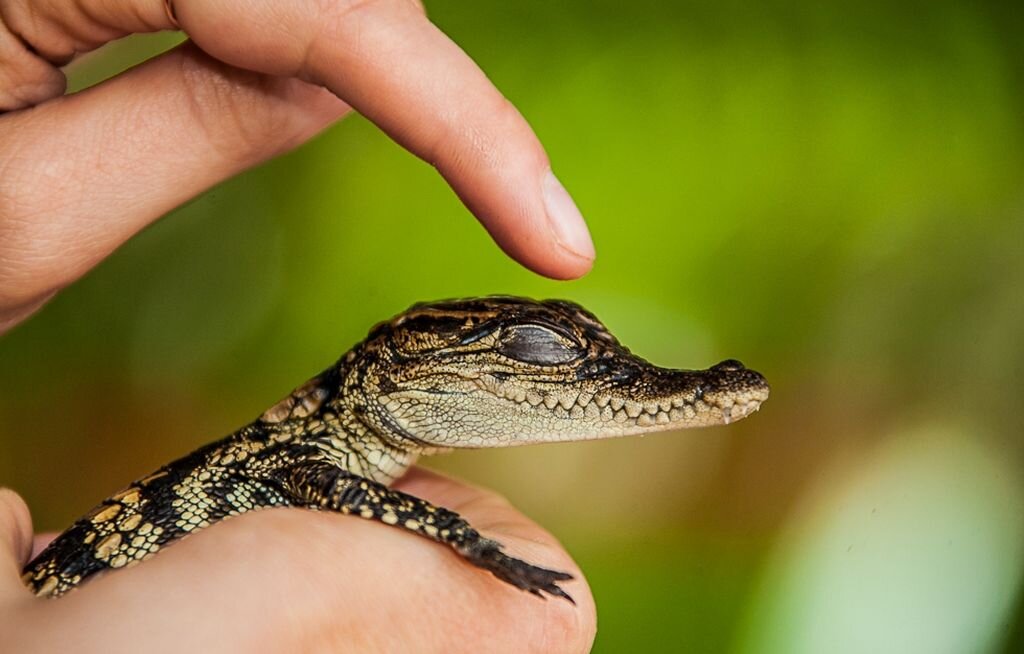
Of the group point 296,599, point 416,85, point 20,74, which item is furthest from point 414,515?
point 20,74

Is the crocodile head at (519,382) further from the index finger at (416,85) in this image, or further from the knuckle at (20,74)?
the knuckle at (20,74)

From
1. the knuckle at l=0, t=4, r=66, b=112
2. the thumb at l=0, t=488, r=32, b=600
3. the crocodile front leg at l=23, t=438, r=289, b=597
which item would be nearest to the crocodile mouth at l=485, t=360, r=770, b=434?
the crocodile front leg at l=23, t=438, r=289, b=597

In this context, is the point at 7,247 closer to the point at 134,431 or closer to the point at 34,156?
the point at 34,156

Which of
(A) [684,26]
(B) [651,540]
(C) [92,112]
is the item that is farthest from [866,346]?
(C) [92,112]

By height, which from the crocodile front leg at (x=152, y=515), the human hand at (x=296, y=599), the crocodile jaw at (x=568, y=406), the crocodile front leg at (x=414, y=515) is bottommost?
the crocodile front leg at (x=152, y=515)

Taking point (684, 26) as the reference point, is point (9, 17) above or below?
below

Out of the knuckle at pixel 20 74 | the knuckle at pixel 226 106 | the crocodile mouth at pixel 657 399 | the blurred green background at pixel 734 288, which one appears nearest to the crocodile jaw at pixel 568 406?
the crocodile mouth at pixel 657 399

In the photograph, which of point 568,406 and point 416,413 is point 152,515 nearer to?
point 416,413
